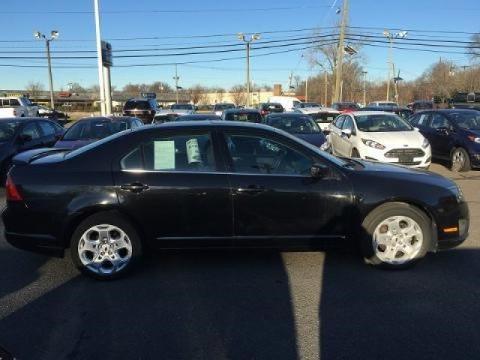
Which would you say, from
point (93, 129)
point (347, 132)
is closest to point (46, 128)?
point (93, 129)

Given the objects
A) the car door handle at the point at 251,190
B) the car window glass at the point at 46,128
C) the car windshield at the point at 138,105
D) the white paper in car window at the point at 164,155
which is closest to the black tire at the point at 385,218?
the car door handle at the point at 251,190

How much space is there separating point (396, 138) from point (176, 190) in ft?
26.0

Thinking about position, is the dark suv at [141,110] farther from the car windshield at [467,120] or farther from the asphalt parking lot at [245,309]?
the asphalt parking lot at [245,309]

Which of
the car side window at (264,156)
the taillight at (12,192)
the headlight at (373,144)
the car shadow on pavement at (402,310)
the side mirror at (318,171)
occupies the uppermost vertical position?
the car side window at (264,156)

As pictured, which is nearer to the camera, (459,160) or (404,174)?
(404,174)

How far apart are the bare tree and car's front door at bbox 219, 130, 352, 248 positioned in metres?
82.6

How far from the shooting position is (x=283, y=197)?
4633mm

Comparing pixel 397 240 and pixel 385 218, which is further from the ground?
pixel 385 218

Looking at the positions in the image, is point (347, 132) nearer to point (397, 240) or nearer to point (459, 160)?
point (459, 160)

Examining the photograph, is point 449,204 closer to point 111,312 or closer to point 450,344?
point 450,344

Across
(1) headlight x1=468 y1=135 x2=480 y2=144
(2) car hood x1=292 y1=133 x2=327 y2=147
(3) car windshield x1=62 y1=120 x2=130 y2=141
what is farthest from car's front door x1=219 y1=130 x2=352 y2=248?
(1) headlight x1=468 y1=135 x2=480 y2=144

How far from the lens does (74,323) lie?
376 centimetres

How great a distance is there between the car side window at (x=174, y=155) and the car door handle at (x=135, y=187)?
18 cm

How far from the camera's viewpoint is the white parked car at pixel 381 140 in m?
10.9
